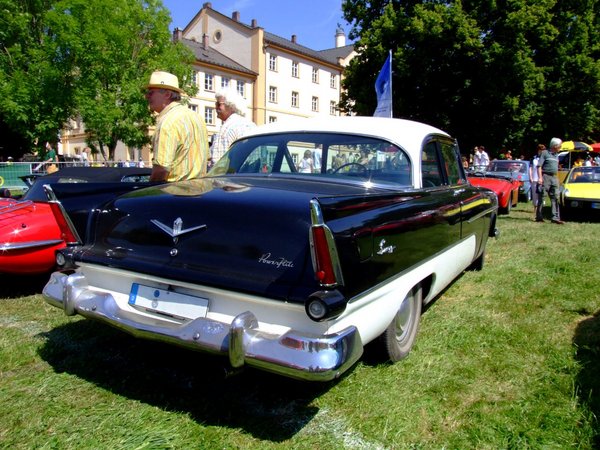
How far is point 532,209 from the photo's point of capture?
42.9 ft

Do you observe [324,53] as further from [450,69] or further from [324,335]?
[324,335]

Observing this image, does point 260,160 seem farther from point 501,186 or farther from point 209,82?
point 209,82

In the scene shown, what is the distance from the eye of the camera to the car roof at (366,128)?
3623 mm

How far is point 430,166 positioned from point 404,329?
1387 mm

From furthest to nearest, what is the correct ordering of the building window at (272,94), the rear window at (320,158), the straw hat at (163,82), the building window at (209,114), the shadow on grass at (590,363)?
the building window at (272,94)
the building window at (209,114)
the straw hat at (163,82)
the rear window at (320,158)
the shadow on grass at (590,363)

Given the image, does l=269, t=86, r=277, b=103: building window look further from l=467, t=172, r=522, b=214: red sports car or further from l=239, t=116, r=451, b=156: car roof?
l=239, t=116, r=451, b=156: car roof

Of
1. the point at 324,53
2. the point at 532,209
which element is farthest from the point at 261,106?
the point at 532,209

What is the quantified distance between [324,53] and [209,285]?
66060mm

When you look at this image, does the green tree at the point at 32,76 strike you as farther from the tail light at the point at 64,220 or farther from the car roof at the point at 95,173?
the tail light at the point at 64,220

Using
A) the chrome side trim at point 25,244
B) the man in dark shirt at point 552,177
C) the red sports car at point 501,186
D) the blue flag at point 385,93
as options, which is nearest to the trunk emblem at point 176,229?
the chrome side trim at point 25,244

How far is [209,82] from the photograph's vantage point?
4394 centimetres

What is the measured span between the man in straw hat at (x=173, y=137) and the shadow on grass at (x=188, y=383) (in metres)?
1.43

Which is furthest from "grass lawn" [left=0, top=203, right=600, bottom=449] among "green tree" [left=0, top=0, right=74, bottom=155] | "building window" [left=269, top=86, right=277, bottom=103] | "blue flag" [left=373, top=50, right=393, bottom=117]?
"building window" [left=269, top=86, right=277, bottom=103]

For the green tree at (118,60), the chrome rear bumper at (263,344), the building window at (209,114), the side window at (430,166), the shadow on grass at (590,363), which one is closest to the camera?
the chrome rear bumper at (263,344)
